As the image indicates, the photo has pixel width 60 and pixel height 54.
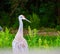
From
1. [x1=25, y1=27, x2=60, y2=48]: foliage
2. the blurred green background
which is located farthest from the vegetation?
[x1=25, y1=27, x2=60, y2=48]: foliage

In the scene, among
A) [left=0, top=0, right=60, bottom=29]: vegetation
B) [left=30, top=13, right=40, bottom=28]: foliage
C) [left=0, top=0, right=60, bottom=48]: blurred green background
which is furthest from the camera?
[left=0, top=0, right=60, bottom=29]: vegetation

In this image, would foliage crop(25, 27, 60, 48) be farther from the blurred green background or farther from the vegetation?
the vegetation

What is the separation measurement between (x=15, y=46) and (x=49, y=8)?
32.4ft

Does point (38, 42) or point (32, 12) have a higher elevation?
point (38, 42)

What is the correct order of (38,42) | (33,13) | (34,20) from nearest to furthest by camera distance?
(38,42) → (34,20) → (33,13)

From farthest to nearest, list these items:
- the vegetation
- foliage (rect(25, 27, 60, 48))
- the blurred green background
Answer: the vegetation, the blurred green background, foliage (rect(25, 27, 60, 48))

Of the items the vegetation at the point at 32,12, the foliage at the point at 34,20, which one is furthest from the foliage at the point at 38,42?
the vegetation at the point at 32,12

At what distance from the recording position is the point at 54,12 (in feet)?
47.8

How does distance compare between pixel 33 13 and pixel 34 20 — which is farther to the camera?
pixel 33 13

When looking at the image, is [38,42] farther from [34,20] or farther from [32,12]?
[32,12]

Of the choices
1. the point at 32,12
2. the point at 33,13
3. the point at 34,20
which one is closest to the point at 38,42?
the point at 34,20

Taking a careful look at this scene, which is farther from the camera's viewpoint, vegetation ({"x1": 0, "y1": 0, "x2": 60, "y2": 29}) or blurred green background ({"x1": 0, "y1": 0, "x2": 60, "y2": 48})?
vegetation ({"x1": 0, "y1": 0, "x2": 60, "y2": 29})

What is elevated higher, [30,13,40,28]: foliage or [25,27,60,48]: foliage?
[25,27,60,48]: foliage

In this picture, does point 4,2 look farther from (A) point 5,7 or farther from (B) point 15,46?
(B) point 15,46
